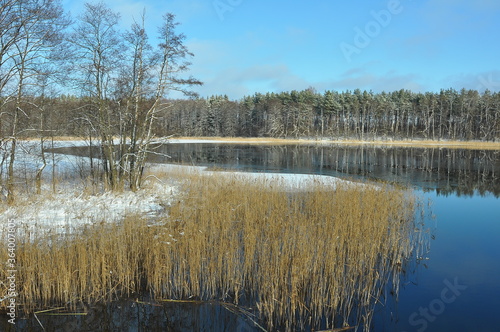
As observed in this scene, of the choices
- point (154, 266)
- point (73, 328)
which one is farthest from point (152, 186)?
point (73, 328)

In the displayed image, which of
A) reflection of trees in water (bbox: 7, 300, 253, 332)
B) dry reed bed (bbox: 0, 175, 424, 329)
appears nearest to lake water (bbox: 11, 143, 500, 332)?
reflection of trees in water (bbox: 7, 300, 253, 332)

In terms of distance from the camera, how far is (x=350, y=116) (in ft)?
254

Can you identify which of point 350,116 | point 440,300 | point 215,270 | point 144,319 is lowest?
point 440,300

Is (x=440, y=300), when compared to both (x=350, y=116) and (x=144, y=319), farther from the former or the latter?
(x=350, y=116)

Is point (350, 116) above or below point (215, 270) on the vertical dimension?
above

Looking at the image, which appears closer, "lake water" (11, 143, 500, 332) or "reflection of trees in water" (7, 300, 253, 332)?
"reflection of trees in water" (7, 300, 253, 332)

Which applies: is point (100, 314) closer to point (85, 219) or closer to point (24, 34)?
point (85, 219)

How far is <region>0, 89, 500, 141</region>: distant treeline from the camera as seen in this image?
2542 inches

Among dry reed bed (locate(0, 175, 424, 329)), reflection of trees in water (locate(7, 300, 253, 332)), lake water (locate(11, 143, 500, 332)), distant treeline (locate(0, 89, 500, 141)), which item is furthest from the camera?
distant treeline (locate(0, 89, 500, 141))

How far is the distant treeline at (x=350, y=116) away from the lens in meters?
64.6

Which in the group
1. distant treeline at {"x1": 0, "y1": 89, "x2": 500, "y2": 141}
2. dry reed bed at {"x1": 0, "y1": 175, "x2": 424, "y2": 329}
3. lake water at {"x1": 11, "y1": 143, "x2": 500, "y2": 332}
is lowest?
lake water at {"x1": 11, "y1": 143, "x2": 500, "y2": 332}

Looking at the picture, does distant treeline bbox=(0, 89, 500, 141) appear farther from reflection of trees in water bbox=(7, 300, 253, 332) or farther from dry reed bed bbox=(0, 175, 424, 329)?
reflection of trees in water bbox=(7, 300, 253, 332)

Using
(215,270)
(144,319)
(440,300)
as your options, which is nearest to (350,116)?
(440,300)

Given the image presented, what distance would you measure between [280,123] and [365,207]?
67.2m
